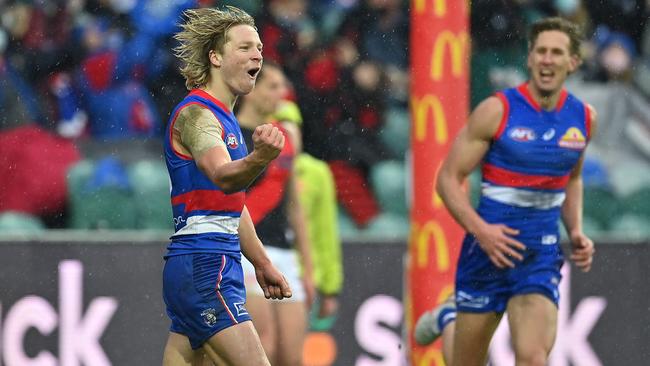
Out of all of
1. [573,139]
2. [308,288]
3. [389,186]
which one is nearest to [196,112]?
[573,139]

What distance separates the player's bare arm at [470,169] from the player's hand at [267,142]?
7.37ft

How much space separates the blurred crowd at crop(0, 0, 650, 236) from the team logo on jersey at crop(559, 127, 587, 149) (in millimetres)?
3513

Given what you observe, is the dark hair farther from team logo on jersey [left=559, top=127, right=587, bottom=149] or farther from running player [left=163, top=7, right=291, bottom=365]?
running player [left=163, top=7, right=291, bottom=365]

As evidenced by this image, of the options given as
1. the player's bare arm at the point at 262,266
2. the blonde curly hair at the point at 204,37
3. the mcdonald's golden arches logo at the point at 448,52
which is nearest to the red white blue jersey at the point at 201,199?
the blonde curly hair at the point at 204,37

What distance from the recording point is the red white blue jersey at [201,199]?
5086mm

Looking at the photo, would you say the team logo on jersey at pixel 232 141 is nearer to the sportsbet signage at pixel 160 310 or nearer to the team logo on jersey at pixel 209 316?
the team logo on jersey at pixel 209 316

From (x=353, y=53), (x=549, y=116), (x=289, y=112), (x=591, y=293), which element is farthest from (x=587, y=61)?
(x=549, y=116)

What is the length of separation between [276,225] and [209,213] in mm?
2879

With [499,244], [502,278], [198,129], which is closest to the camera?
[198,129]

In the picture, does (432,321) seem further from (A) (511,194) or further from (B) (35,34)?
(B) (35,34)

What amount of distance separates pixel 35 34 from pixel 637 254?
204 inches

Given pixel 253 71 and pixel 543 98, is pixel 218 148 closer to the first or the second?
pixel 253 71

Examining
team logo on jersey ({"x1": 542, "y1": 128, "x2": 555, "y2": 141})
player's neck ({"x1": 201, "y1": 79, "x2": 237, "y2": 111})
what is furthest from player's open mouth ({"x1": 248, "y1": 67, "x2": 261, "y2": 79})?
team logo on jersey ({"x1": 542, "y1": 128, "x2": 555, "y2": 141})

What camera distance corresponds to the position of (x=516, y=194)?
6672 millimetres
